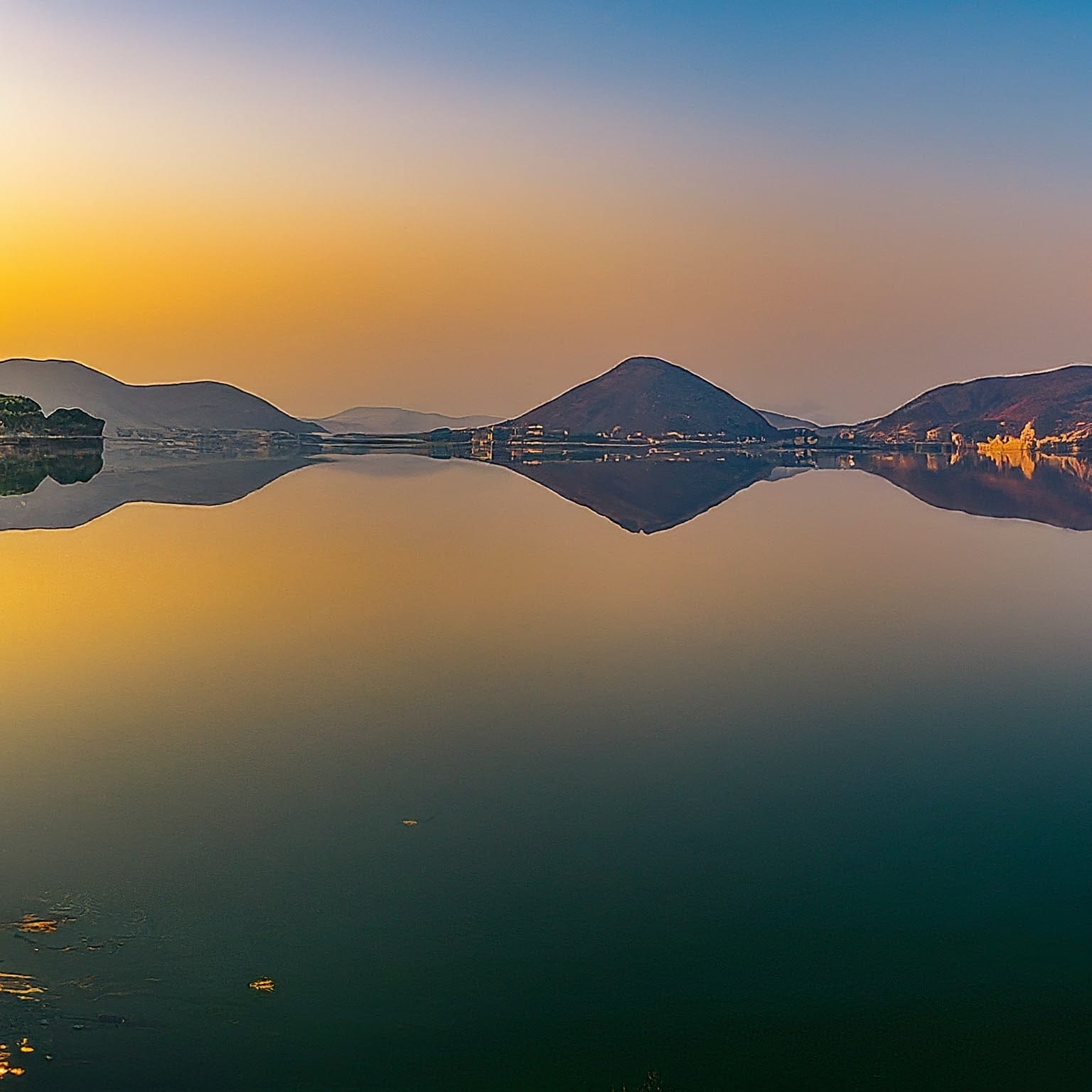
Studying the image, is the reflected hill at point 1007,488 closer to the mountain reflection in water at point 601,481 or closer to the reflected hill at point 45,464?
the mountain reflection in water at point 601,481

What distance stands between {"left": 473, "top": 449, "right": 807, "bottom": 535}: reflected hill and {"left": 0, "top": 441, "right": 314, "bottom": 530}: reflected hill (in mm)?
15601

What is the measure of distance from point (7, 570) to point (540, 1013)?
18.5 meters

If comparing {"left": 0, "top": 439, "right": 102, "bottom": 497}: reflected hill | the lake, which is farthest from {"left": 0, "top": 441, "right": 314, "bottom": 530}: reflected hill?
the lake

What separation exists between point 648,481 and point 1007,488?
1939 centimetres

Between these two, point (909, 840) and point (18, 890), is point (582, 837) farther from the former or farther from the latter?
point (18, 890)

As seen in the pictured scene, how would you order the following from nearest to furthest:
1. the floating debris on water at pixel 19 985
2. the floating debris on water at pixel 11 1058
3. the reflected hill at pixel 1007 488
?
the floating debris on water at pixel 11 1058 < the floating debris on water at pixel 19 985 < the reflected hill at pixel 1007 488

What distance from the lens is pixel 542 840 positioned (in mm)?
7945

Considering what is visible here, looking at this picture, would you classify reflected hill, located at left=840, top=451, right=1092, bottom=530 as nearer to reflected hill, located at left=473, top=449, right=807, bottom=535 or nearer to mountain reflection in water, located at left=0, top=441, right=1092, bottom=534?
mountain reflection in water, located at left=0, top=441, right=1092, bottom=534

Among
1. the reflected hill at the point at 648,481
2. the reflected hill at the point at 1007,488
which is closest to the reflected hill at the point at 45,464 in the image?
the reflected hill at the point at 648,481

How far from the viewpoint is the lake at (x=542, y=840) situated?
5496 millimetres

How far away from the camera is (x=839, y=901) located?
700 centimetres

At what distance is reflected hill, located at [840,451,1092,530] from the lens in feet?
130

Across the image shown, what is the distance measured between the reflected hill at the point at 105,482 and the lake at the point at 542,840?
54.9ft

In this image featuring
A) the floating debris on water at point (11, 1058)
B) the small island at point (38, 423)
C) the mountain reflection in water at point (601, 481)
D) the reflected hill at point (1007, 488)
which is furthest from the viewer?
the small island at point (38, 423)
